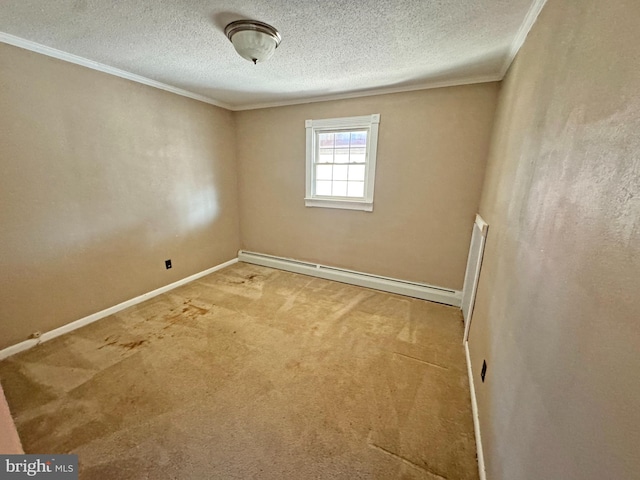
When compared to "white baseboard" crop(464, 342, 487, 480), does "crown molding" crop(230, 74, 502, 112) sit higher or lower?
higher

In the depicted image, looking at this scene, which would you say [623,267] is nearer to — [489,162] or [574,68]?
[574,68]

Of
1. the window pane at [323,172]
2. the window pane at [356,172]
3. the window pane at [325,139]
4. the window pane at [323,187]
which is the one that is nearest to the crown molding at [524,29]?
the window pane at [356,172]

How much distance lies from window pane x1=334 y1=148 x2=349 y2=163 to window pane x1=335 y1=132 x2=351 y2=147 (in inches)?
2.6

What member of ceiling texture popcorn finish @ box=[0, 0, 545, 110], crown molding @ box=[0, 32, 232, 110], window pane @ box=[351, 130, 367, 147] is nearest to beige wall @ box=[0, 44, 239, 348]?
crown molding @ box=[0, 32, 232, 110]

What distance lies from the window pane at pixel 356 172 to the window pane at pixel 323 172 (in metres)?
0.31

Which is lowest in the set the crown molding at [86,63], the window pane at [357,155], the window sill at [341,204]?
the window sill at [341,204]

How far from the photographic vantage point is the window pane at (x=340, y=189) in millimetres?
3541

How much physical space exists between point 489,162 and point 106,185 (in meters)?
3.87

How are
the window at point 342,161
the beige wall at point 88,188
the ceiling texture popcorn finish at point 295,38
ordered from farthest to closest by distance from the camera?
→ the window at point 342,161, the beige wall at point 88,188, the ceiling texture popcorn finish at point 295,38

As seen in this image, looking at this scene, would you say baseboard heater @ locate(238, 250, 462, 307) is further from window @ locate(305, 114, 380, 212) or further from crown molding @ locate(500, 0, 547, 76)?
crown molding @ locate(500, 0, 547, 76)

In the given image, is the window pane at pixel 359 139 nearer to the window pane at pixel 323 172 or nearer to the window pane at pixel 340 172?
the window pane at pixel 340 172

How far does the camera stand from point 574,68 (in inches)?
35.8

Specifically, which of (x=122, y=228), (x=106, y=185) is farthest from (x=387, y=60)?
(x=122, y=228)

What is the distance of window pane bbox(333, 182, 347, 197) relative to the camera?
3.54 m
